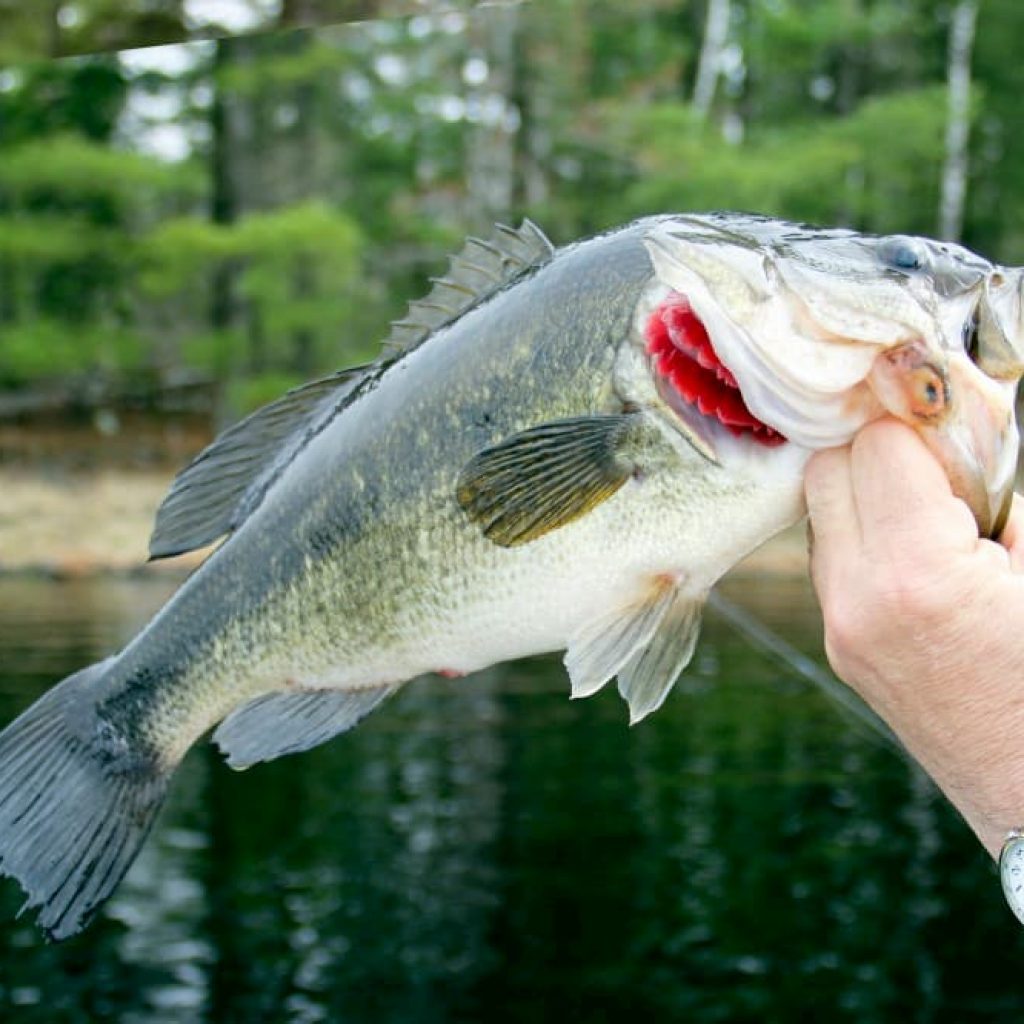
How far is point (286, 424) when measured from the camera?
1.12 metres

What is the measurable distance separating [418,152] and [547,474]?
49.7ft

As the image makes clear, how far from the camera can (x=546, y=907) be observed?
43.2ft

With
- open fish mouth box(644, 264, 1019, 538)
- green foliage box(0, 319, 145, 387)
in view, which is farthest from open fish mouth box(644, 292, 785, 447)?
green foliage box(0, 319, 145, 387)

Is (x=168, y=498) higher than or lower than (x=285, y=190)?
higher

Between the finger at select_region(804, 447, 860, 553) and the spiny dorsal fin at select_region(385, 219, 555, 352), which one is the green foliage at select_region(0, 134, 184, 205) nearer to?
the spiny dorsal fin at select_region(385, 219, 555, 352)

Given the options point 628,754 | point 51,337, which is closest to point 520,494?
point 628,754

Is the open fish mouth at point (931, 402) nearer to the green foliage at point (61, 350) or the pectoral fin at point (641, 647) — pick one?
the pectoral fin at point (641, 647)

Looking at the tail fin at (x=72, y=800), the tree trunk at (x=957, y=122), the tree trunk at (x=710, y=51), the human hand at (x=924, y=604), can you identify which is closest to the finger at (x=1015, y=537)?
the human hand at (x=924, y=604)

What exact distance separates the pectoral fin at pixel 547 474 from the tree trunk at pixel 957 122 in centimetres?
1360

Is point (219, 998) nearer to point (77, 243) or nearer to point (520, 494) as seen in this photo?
point (77, 243)

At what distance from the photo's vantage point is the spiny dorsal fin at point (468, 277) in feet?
3.52

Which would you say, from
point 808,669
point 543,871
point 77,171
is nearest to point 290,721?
point 808,669

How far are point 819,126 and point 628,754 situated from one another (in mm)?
5727

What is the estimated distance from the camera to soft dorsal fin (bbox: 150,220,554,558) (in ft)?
3.55
